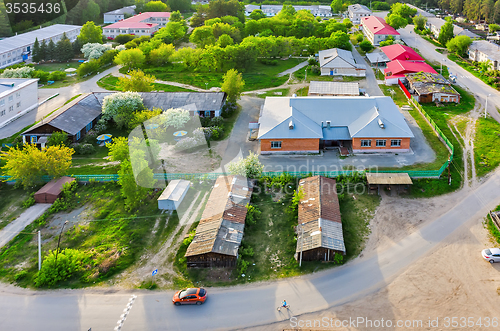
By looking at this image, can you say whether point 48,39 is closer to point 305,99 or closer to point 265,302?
point 305,99

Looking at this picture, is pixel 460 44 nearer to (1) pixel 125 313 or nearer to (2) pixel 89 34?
(2) pixel 89 34

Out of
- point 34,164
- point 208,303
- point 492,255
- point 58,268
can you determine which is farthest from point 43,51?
point 492,255

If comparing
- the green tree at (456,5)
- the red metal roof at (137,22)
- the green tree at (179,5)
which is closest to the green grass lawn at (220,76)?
the red metal roof at (137,22)

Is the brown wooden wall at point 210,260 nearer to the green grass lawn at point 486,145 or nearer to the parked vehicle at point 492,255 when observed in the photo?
the parked vehicle at point 492,255

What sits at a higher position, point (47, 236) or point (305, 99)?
point (305, 99)

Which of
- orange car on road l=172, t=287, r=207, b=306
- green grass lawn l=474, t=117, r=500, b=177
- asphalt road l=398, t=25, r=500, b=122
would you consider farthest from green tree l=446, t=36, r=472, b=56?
orange car on road l=172, t=287, r=207, b=306

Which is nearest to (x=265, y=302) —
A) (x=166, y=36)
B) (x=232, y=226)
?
(x=232, y=226)
